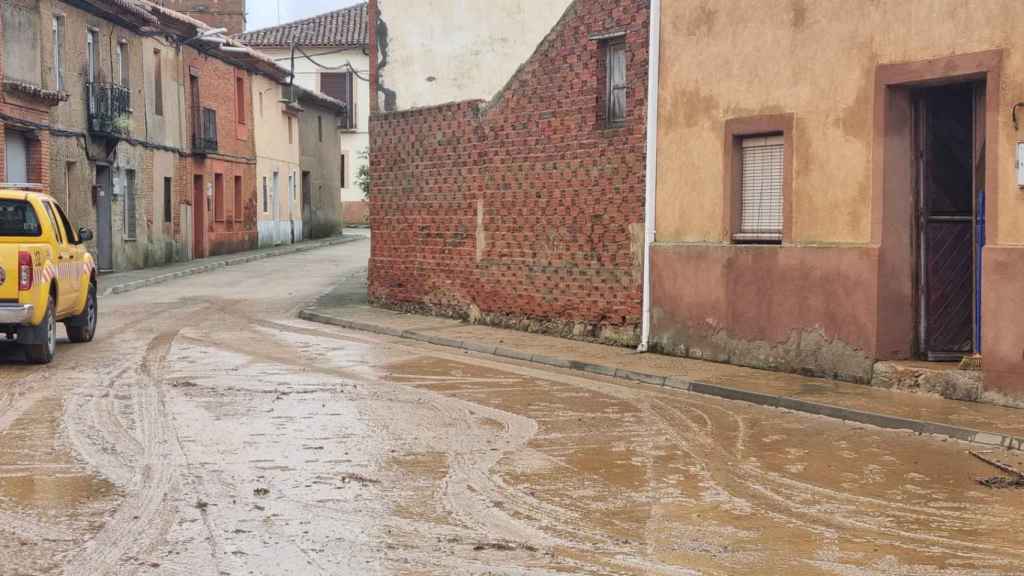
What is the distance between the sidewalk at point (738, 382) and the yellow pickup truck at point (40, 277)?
4.28 metres

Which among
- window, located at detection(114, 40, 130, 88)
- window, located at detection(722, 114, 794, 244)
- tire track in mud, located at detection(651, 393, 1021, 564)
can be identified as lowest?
tire track in mud, located at detection(651, 393, 1021, 564)

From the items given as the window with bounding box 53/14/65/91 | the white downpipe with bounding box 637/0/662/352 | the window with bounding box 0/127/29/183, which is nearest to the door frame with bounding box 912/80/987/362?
the white downpipe with bounding box 637/0/662/352

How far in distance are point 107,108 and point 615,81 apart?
18.2 m

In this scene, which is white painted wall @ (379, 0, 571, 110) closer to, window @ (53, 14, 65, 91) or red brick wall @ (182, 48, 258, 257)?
window @ (53, 14, 65, 91)

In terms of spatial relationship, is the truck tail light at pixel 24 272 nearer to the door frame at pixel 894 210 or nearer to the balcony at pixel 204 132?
the door frame at pixel 894 210

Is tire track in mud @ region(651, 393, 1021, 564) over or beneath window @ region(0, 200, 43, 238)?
beneath

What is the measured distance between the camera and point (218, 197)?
143 feet

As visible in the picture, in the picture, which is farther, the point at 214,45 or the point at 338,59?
the point at 338,59

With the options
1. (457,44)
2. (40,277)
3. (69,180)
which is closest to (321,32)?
(69,180)

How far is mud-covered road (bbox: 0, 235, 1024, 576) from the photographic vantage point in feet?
22.0

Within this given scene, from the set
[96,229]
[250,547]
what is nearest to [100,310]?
[96,229]

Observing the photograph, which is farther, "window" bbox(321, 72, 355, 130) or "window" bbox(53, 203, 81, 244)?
"window" bbox(321, 72, 355, 130)

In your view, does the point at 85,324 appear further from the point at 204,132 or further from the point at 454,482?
the point at 204,132

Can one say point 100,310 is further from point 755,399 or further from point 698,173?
point 755,399
